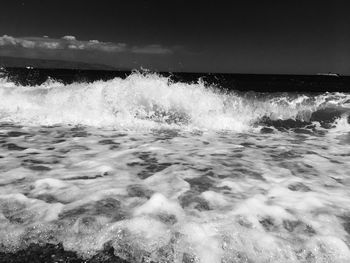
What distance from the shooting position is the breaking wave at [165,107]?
10062mm

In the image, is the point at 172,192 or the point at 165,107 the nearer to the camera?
the point at 172,192

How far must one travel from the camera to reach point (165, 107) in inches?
452

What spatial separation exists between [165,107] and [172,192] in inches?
296

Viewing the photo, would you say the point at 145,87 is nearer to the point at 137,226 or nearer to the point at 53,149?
the point at 53,149

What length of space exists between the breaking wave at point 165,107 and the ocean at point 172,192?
0.37m

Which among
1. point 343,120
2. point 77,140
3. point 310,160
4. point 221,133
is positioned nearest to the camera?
point 310,160

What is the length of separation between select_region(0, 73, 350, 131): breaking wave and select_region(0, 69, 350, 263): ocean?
37 cm

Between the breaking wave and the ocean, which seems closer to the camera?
the ocean

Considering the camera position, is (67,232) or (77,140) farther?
(77,140)

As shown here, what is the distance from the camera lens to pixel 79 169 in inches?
195

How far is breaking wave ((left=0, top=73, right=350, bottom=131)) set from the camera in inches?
396

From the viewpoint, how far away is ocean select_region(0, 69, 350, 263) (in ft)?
9.47

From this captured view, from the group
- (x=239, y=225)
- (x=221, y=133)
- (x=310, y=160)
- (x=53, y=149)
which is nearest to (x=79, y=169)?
(x=53, y=149)

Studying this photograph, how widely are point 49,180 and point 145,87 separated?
795cm
